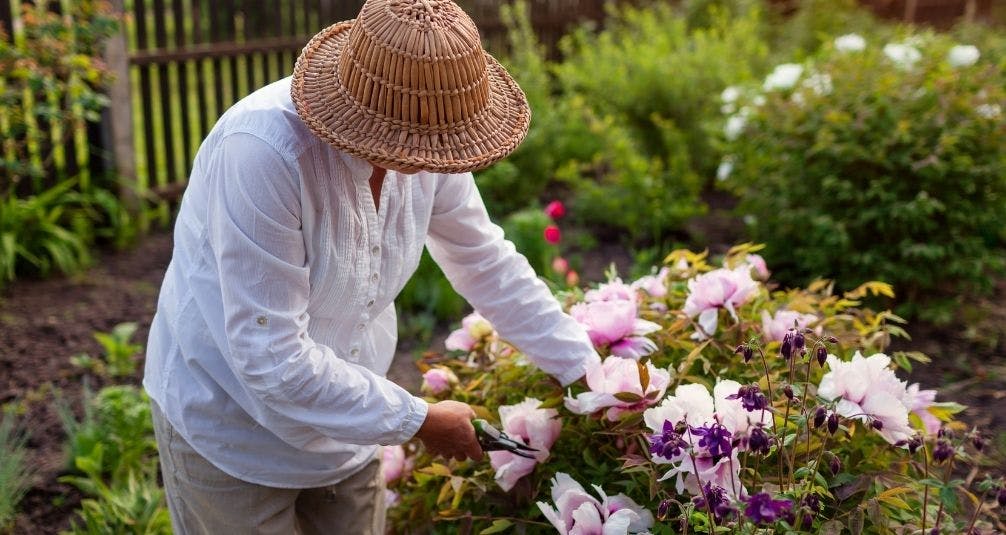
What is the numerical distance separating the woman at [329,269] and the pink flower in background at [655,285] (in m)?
0.38

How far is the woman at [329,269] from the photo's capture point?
1.61m

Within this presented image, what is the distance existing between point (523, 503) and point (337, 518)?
1.42ft

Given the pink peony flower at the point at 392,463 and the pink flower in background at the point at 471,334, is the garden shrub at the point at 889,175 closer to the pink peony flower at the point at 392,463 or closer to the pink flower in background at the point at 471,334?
the pink flower in background at the point at 471,334

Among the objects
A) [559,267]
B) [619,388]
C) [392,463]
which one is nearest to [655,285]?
[619,388]

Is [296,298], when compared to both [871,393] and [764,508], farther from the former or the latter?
[871,393]

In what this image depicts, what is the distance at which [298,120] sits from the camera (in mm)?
1695

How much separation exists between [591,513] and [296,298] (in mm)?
645

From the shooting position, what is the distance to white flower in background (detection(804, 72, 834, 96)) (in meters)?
4.43

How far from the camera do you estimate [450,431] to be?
186 cm

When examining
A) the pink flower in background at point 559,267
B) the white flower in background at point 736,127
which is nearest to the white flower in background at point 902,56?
the white flower in background at point 736,127

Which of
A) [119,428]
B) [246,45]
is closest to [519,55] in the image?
[246,45]

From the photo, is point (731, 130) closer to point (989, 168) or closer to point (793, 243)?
point (793, 243)

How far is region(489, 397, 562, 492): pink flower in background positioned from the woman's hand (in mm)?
110

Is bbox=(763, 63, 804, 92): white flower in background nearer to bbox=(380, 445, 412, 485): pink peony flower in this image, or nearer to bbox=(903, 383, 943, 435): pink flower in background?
bbox=(903, 383, 943, 435): pink flower in background
